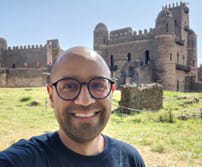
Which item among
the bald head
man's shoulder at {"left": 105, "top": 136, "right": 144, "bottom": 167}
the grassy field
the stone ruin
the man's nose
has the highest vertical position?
the bald head

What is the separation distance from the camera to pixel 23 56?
139 ft

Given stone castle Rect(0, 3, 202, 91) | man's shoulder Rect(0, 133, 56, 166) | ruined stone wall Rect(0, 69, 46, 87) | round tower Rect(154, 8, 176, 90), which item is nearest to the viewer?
man's shoulder Rect(0, 133, 56, 166)

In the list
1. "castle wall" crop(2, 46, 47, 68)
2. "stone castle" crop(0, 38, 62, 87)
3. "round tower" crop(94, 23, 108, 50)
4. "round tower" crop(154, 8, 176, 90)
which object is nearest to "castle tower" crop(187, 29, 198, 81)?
"round tower" crop(154, 8, 176, 90)

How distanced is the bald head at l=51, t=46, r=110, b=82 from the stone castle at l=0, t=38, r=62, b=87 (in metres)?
28.8

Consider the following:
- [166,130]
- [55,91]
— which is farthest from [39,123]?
[55,91]

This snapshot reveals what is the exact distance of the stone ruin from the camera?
41.7ft

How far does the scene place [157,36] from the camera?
3312 centimetres

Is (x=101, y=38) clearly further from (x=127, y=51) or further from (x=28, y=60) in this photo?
(x=28, y=60)

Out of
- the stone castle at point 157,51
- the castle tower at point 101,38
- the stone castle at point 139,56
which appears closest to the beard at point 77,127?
the stone castle at point 139,56

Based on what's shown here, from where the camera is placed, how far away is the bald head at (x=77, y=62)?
1.34m

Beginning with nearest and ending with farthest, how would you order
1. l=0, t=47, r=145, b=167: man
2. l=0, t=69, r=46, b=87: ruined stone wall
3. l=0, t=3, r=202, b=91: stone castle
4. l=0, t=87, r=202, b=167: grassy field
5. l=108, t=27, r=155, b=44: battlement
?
l=0, t=47, r=145, b=167: man < l=0, t=87, r=202, b=167: grassy field < l=0, t=69, r=46, b=87: ruined stone wall < l=0, t=3, r=202, b=91: stone castle < l=108, t=27, r=155, b=44: battlement

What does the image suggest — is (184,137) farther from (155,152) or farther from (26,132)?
(26,132)

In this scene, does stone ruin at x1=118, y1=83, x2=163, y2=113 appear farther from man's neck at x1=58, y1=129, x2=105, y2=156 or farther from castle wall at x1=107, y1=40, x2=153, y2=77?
castle wall at x1=107, y1=40, x2=153, y2=77

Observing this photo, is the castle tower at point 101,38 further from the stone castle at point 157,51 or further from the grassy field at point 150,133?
the grassy field at point 150,133
